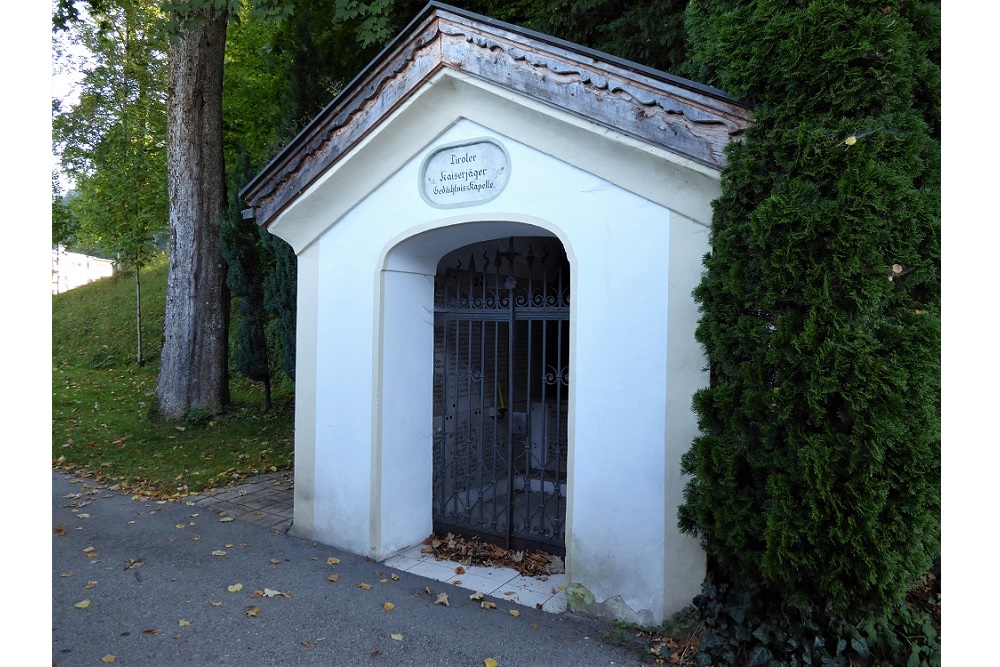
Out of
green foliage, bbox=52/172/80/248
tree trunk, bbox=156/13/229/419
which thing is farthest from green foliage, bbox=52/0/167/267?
tree trunk, bbox=156/13/229/419

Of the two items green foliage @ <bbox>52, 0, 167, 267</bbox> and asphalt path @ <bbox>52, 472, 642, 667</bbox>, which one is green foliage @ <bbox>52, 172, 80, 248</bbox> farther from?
asphalt path @ <bbox>52, 472, 642, 667</bbox>

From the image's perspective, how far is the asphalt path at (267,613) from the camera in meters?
3.94

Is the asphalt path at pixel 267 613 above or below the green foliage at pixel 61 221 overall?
below

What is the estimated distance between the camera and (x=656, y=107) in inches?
157

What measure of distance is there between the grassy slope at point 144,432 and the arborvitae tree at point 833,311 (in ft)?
21.7

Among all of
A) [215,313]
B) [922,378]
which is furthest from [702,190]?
[215,313]

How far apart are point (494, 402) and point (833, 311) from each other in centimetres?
354

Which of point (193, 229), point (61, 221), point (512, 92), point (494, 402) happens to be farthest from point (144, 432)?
point (61, 221)

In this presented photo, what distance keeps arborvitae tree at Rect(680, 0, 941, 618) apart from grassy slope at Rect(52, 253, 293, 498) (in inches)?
260

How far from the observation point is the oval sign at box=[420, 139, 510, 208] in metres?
4.88

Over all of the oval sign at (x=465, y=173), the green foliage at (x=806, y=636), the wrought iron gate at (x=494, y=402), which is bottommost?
the green foliage at (x=806, y=636)

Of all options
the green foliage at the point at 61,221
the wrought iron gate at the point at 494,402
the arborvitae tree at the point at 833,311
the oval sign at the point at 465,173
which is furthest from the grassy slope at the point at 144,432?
the arborvitae tree at the point at 833,311

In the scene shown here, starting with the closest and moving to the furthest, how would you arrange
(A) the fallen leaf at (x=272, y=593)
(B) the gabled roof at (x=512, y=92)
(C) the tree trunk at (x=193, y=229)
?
(B) the gabled roof at (x=512, y=92), (A) the fallen leaf at (x=272, y=593), (C) the tree trunk at (x=193, y=229)

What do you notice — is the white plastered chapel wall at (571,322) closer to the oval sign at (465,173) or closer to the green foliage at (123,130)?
the oval sign at (465,173)
